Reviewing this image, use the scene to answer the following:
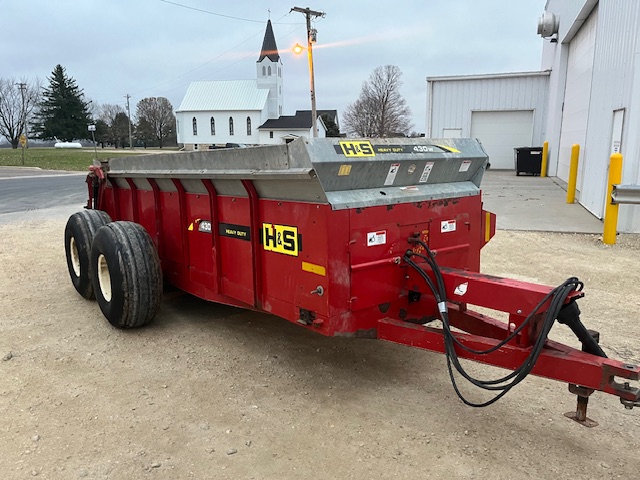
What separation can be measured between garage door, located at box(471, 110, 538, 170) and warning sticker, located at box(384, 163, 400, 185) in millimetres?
21963

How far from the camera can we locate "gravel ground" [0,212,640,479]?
2.77 metres

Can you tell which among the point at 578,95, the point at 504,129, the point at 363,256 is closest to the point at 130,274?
the point at 363,256

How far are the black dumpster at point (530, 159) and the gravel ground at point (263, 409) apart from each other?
1799 centimetres

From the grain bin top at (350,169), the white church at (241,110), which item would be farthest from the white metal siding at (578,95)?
the white church at (241,110)

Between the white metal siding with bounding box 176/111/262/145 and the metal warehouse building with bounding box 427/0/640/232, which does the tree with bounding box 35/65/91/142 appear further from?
the metal warehouse building with bounding box 427/0/640/232

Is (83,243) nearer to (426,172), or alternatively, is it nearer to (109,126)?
(426,172)

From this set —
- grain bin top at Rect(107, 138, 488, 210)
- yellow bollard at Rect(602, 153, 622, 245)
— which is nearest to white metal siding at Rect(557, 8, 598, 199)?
yellow bollard at Rect(602, 153, 622, 245)

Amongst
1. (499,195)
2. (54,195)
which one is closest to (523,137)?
(499,195)

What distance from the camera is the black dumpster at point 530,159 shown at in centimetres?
2178

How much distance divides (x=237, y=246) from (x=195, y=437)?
1394 millimetres

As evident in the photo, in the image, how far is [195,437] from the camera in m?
3.03

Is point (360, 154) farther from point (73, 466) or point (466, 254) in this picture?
point (73, 466)

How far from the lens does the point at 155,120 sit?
299 ft

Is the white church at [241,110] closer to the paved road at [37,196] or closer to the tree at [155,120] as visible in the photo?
the tree at [155,120]
